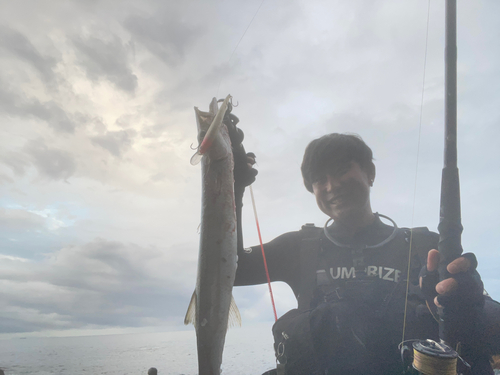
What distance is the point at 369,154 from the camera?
6227 millimetres

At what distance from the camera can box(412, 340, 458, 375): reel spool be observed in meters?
2.54

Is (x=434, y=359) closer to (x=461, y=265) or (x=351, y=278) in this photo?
(x=461, y=265)

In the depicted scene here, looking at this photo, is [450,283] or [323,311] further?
[323,311]

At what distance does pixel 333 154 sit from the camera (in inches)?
234

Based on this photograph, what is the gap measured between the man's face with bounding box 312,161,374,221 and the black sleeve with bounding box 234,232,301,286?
3.17ft

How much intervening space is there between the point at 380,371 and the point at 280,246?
2545 mm

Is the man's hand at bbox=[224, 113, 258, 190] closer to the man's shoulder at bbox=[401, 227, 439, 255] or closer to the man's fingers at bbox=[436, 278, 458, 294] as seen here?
the man's fingers at bbox=[436, 278, 458, 294]

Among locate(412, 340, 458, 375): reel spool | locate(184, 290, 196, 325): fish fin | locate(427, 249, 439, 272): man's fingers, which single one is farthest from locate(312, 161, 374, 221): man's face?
locate(184, 290, 196, 325): fish fin

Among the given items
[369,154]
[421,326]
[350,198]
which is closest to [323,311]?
[421,326]

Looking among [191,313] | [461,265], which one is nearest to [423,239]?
[461,265]

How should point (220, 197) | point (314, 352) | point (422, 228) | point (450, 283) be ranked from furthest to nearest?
point (422, 228)
point (314, 352)
point (450, 283)
point (220, 197)

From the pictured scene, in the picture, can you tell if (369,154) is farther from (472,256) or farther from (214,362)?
(214,362)

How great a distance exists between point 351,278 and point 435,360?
2149mm

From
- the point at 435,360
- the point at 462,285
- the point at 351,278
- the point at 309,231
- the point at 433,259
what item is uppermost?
the point at 309,231
